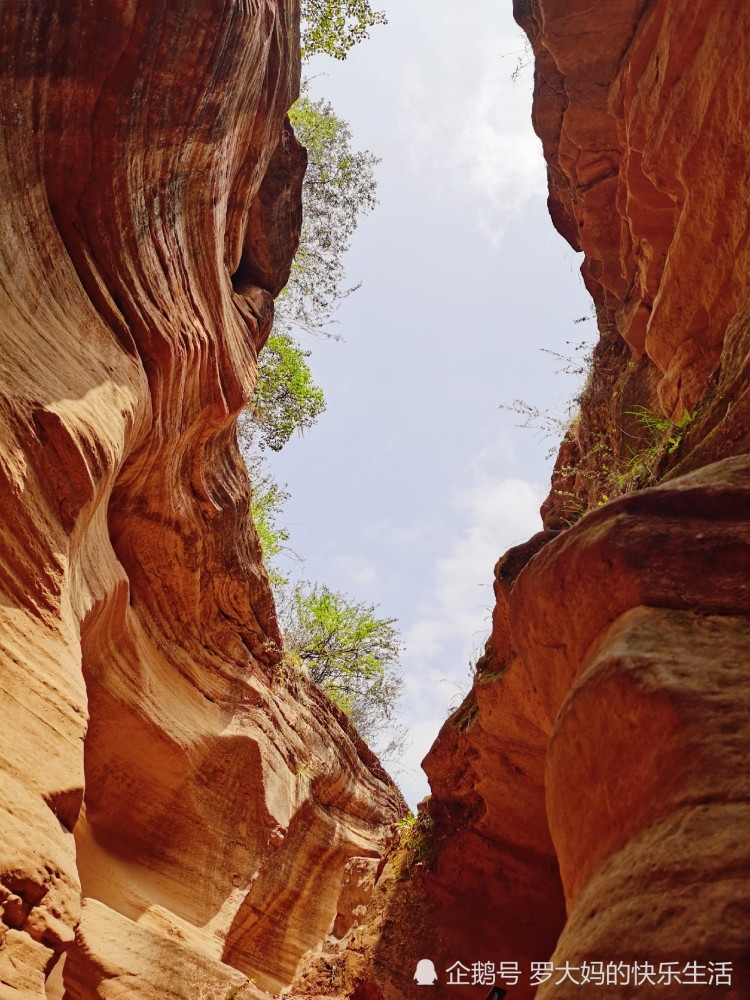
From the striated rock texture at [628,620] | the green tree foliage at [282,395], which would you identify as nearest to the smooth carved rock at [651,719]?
the striated rock texture at [628,620]

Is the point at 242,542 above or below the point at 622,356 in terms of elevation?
below

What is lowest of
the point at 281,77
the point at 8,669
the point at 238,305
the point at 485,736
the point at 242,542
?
the point at 8,669

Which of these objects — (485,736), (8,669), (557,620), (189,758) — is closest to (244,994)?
(189,758)

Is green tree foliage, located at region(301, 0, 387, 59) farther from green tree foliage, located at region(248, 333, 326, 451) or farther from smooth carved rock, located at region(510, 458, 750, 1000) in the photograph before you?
smooth carved rock, located at region(510, 458, 750, 1000)

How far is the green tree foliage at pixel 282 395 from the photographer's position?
19094mm

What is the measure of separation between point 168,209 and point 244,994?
9.24 m

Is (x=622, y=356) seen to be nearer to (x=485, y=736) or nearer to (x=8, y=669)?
(x=485, y=736)

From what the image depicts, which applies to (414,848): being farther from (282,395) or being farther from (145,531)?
(282,395)

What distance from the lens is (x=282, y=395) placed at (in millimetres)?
19250

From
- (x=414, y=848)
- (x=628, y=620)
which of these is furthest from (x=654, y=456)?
(x=414, y=848)

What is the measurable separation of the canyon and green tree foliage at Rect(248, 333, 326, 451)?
13.9ft

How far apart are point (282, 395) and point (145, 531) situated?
9.27 meters

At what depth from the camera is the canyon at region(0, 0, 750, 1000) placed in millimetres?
3637

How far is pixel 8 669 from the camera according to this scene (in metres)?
A: 5.87
